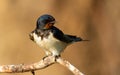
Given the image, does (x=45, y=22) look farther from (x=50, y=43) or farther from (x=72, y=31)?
(x=72, y=31)

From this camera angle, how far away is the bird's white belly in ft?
12.5

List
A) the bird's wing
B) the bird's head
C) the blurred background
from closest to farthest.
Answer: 1. the bird's head
2. the bird's wing
3. the blurred background

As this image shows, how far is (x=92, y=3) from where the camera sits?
648cm

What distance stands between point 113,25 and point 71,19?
1.20ft

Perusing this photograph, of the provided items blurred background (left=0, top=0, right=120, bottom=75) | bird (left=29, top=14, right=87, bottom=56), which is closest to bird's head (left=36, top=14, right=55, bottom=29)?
bird (left=29, top=14, right=87, bottom=56)

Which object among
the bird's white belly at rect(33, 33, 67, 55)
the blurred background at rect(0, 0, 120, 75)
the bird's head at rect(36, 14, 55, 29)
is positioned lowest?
the blurred background at rect(0, 0, 120, 75)

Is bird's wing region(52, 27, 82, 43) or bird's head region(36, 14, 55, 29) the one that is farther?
bird's wing region(52, 27, 82, 43)

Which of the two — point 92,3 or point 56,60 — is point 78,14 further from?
point 56,60

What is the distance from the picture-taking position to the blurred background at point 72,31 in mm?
6262

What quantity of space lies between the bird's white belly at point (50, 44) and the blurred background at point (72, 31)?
2.26 metres

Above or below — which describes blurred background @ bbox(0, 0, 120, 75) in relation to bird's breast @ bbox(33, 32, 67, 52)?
below

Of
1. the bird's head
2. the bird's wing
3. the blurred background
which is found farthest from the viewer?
the blurred background

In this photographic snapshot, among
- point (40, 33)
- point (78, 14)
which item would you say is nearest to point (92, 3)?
point (78, 14)

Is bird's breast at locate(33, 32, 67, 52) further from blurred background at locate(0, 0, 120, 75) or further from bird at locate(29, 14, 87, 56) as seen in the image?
blurred background at locate(0, 0, 120, 75)
